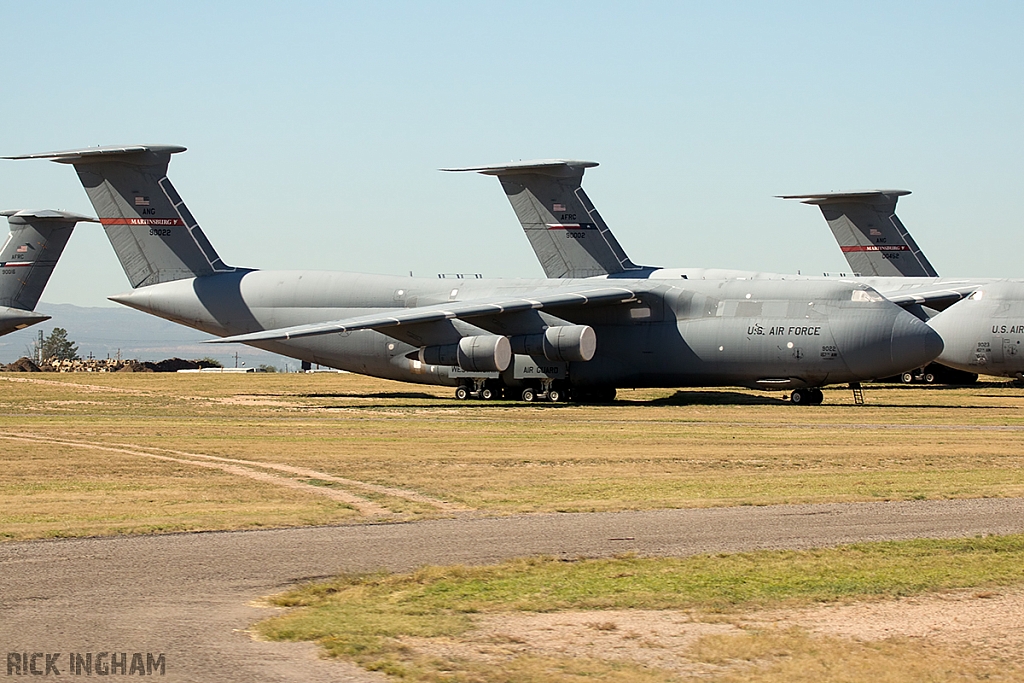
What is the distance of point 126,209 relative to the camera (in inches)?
1770

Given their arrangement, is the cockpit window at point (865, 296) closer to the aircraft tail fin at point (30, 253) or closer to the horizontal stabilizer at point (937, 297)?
the horizontal stabilizer at point (937, 297)

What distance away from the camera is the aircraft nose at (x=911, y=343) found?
37906 mm

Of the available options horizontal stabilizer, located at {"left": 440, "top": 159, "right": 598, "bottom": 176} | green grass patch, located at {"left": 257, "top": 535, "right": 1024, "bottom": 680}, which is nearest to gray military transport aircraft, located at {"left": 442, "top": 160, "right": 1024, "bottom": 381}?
horizontal stabilizer, located at {"left": 440, "top": 159, "right": 598, "bottom": 176}

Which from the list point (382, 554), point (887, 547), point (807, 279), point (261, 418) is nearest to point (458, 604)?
point (382, 554)

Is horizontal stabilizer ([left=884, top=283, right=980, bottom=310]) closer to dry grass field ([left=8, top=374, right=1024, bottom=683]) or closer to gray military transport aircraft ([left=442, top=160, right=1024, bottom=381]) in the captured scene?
gray military transport aircraft ([left=442, top=160, right=1024, bottom=381])

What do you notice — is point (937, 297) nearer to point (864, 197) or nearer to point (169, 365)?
point (864, 197)

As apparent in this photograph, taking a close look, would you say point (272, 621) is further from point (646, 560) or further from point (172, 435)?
point (172, 435)

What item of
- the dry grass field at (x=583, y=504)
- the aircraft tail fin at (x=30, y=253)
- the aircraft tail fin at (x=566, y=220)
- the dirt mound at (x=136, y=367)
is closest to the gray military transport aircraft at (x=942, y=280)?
the dry grass field at (x=583, y=504)

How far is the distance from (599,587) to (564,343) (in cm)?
2978

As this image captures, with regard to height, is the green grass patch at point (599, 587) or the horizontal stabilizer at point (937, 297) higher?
the horizontal stabilizer at point (937, 297)

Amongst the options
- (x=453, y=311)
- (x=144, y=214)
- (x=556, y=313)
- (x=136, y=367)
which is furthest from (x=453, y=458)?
(x=136, y=367)

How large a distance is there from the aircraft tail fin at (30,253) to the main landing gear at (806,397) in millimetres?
30401

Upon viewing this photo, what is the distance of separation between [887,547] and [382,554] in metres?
4.69

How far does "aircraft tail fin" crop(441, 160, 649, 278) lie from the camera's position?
50312 mm
